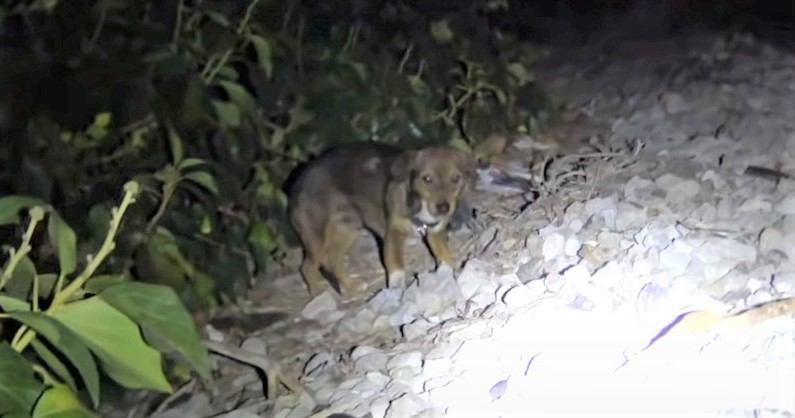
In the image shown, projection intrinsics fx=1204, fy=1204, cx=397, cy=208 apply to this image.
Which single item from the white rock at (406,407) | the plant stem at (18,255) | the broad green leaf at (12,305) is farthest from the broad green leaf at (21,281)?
the white rock at (406,407)

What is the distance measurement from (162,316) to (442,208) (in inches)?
88.0

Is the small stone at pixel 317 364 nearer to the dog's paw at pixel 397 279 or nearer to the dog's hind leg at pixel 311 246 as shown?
the dog's paw at pixel 397 279

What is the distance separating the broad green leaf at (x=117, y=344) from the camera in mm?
1715

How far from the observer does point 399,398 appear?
291 cm

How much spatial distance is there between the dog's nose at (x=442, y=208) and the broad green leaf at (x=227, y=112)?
719 millimetres

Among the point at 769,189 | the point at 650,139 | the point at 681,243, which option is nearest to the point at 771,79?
the point at 650,139

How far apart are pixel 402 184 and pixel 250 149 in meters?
0.57

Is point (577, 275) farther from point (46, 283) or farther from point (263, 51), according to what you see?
point (46, 283)

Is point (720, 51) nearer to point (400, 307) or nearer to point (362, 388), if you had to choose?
point (400, 307)

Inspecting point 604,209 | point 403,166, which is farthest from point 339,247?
point 604,209

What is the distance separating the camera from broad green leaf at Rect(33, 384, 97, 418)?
1.79 metres

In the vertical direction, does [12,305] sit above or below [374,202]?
above

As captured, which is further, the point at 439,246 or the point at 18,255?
the point at 439,246

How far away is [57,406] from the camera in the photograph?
5.94ft
